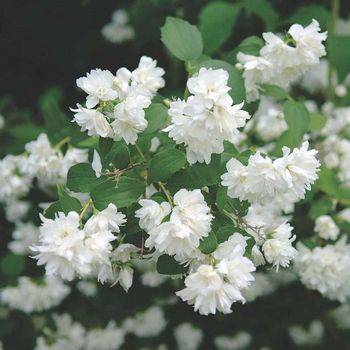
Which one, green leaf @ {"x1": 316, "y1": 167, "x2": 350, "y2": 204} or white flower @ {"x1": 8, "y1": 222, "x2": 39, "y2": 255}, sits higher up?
green leaf @ {"x1": 316, "y1": 167, "x2": 350, "y2": 204}

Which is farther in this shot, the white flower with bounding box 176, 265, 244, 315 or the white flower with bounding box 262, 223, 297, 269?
the white flower with bounding box 262, 223, 297, 269

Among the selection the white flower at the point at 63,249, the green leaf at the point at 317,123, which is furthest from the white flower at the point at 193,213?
the green leaf at the point at 317,123

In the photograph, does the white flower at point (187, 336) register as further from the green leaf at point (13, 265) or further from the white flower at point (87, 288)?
the green leaf at point (13, 265)

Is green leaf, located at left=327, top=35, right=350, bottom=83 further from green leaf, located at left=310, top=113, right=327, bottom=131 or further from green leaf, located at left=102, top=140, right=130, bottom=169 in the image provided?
green leaf, located at left=102, top=140, right=130, bottom=169

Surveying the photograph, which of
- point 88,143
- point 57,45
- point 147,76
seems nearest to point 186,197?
point 147,76

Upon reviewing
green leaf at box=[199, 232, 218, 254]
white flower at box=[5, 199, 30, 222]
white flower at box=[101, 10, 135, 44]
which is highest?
green leaf at box=[199, 232, 218, 254]

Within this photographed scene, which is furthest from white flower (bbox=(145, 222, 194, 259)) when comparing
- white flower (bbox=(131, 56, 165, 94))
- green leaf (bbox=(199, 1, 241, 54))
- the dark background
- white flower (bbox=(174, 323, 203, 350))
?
the dark background

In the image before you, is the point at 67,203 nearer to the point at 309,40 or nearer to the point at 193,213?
the point at 193,213
